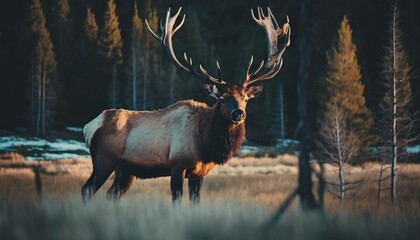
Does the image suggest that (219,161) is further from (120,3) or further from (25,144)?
(120,3)

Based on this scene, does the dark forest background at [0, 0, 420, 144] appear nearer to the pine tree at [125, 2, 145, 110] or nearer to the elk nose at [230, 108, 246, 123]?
the pine tree at [125, 2, 145, 110]

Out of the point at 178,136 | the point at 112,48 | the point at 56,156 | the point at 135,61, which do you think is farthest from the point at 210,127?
the point at 112,48

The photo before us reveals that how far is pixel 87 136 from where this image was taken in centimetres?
Result: 875

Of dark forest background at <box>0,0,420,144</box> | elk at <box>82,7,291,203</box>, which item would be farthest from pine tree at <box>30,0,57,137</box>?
elk at <box>82,7,291,203</box>

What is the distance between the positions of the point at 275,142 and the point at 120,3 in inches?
965

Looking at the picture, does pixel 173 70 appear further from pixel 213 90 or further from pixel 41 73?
pixel 213 90

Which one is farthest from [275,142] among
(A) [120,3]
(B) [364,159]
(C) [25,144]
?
(A) [120,3]

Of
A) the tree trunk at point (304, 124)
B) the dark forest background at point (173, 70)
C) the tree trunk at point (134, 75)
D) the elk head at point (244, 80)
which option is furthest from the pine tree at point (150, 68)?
the tree trunk at point (304, 124)

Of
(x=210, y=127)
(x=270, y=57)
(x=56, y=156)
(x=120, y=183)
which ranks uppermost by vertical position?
(x=270, y=57)

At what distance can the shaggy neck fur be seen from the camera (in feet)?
26.3

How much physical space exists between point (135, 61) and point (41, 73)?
7.80 meters

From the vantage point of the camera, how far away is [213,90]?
27.6ft

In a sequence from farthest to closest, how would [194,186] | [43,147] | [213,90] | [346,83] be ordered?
[43,147] < [346,83] < [213,90] < [194,186]

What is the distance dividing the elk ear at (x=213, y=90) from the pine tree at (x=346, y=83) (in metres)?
15.9
